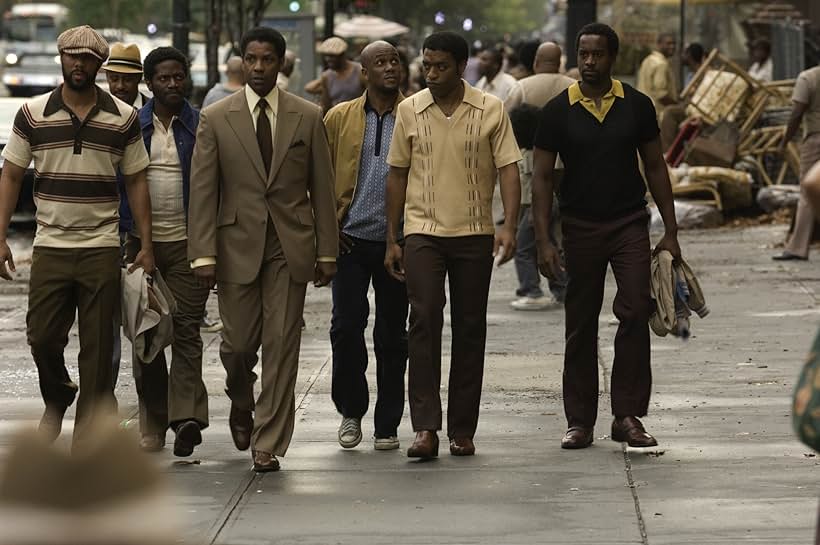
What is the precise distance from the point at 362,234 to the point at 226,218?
2.40 feet

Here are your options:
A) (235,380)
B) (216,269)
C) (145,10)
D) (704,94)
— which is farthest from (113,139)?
(145,10)

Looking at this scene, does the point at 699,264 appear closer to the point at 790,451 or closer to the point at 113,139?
the point at 790,451

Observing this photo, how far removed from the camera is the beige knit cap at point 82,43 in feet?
21.9

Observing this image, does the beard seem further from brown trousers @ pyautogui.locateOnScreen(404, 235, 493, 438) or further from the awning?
the awning

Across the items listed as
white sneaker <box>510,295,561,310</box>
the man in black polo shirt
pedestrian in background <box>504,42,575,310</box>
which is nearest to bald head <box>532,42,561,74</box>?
pedestrian in background <box>504,42,575,310</box>

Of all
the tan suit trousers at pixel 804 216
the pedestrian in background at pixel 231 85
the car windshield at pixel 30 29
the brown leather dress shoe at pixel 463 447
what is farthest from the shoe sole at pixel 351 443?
the car windshield at pixel 30 29

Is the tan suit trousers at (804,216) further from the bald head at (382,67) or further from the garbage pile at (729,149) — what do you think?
the bald head at (382,67)

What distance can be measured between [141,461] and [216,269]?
224 inches

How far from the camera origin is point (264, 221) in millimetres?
6754

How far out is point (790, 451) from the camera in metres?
6.95

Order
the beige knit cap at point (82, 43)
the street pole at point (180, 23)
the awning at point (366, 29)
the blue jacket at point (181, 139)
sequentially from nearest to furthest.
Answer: the beige knit cap at point (82, 43)
the blue jacket at point (181, 139)
the street pole at point (180, 23)
the awning at point (366, 29)

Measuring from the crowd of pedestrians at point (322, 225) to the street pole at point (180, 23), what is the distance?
26.4 ft

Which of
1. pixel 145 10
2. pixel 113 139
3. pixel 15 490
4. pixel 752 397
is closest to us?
pixel 15 490

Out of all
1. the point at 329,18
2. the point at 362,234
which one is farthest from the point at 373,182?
the point at 329,18
